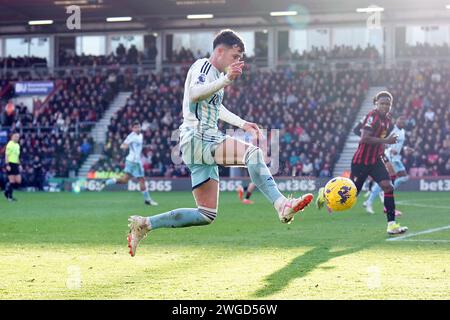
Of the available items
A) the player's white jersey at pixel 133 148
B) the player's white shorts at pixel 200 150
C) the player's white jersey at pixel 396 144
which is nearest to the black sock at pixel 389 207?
the player's white shorts at pixel 200 150

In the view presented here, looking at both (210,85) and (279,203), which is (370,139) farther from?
(210,85)

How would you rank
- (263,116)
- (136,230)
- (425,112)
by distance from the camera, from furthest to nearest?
(263,116) < (425,112) < (136,230)

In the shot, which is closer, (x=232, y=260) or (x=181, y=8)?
(x=232, y=260)

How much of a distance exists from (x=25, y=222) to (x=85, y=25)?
31.3 m

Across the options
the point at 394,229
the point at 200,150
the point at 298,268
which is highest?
the point at 200,150

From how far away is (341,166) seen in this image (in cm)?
3478

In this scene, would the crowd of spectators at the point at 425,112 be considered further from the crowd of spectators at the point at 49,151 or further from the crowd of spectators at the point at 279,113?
the crowd of spectators at the point at 49,151

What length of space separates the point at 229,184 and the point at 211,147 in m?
25.0

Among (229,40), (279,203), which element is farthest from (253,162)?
(229,40)

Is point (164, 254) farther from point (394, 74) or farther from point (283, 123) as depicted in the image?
point (394, 74)

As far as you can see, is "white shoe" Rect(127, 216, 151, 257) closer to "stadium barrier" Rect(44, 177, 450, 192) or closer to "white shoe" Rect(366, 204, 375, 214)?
"white shoe" Rect(366, 204, 375, 214)

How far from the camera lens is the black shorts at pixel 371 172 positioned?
1329 cm

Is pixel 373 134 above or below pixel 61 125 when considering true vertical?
above

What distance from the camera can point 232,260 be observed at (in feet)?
32.1
